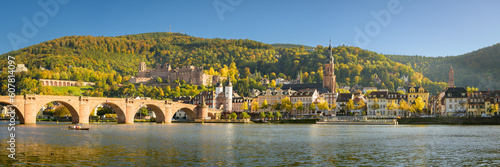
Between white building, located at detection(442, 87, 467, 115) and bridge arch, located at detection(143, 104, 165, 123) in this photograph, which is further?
white building, located at detection(442, 87, 467, 115)

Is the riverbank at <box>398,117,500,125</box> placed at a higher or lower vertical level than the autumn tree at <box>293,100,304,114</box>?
lower

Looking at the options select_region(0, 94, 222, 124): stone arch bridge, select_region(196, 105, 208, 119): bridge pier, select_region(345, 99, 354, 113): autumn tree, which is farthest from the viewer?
select_region(345, 99, 354, 113): autumn tree

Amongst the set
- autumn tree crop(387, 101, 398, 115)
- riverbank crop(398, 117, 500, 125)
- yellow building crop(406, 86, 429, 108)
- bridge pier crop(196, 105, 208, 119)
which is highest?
yellow building crop(406, 86, 429, 108)

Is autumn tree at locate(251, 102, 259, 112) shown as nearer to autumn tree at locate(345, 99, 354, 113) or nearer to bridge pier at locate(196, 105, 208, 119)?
bridge pier at locate(196, 105, 208, 119)

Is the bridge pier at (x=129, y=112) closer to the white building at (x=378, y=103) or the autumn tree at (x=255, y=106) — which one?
the autumn tree at (x=255, y=106)

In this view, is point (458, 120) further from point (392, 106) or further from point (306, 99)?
point (306, 99)

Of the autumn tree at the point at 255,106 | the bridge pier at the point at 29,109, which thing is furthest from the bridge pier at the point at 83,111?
the autumn tree at the point at 255,106

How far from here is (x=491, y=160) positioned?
3180 cm

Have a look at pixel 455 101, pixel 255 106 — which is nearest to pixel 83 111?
pixel 255 106

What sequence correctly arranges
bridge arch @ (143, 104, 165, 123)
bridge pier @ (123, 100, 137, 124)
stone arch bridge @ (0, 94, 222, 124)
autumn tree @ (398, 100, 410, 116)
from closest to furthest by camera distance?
stone arch bridge @ (0, 94, 222, 124), bridge pier @ (123, 100, 137, 124), bridge arch @ (143, 104, 165, 123), autumn tree @ (398, 100, 410, 116)

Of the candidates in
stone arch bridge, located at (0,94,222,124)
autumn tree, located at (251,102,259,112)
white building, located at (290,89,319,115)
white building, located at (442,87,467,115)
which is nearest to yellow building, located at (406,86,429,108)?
white building, located at (442,87,467,115)

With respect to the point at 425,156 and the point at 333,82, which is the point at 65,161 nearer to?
the point at 425,156

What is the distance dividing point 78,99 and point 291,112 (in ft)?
215

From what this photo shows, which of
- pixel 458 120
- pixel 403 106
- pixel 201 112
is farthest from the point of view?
pixel 201 112
